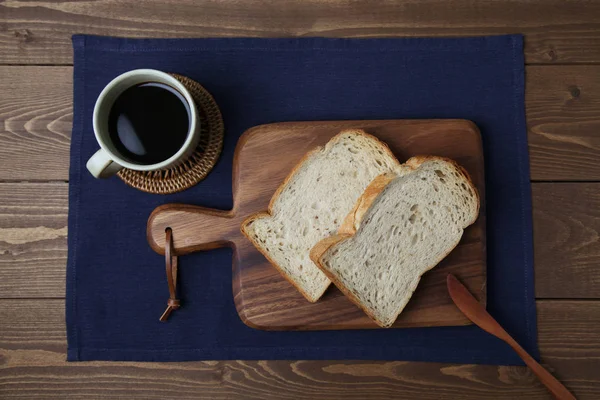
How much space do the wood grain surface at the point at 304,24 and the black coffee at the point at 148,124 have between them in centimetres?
22

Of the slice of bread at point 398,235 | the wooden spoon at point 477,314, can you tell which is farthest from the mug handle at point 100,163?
the wooden spoon at point 477,314

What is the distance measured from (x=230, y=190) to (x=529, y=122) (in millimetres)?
591

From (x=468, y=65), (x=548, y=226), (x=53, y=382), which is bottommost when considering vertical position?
(x=53, y=382)

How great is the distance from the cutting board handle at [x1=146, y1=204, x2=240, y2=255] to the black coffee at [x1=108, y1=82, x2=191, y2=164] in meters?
0.11

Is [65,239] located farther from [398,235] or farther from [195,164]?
[398,235]

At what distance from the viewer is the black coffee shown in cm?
86

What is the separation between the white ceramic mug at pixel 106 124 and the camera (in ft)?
2.71

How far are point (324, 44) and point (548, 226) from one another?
0.55 m

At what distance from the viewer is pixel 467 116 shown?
100cm

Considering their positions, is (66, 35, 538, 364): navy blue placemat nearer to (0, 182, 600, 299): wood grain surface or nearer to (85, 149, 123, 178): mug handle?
(0, 182, 600, 299): wood grain surface

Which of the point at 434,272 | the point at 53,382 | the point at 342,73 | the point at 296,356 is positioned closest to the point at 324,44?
the point at 342,73

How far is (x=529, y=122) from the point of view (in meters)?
1.01

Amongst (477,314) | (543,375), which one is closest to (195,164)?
(477,314)

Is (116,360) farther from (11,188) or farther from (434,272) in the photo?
(434,272)
